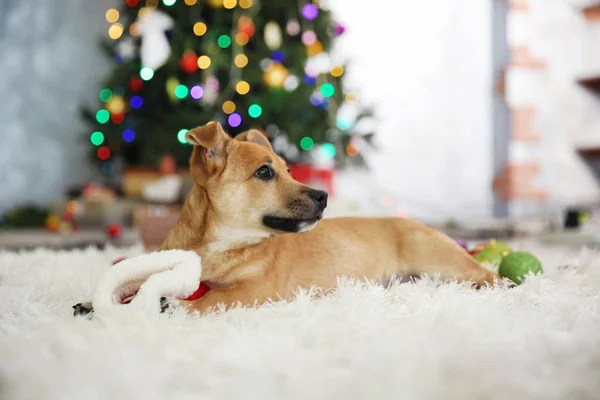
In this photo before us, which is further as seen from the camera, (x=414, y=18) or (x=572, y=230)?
(x=414, y=18)

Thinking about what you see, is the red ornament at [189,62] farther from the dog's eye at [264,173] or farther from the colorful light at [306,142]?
the dog's eye at [264,173]

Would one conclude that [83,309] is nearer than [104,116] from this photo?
Yes

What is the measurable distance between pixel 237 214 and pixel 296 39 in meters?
3.22

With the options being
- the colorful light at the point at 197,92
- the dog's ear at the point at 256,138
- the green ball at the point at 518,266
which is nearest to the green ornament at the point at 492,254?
the green ball at the point at 518,266

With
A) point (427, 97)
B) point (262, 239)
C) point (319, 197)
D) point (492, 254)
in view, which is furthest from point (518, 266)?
point (427, 97)

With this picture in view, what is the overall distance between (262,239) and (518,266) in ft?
3.12

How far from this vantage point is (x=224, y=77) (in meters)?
4.39

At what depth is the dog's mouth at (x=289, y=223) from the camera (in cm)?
165

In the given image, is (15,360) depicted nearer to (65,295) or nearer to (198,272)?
(198,272)

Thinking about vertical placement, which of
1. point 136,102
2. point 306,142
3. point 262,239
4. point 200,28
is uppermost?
point 200,28

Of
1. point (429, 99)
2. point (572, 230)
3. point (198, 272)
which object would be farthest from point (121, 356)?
point (429, 99)

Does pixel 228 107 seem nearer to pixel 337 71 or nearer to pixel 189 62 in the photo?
pixel 189 62

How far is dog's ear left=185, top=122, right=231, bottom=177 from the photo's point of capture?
1643 millimetres

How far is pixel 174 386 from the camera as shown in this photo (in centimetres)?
91
